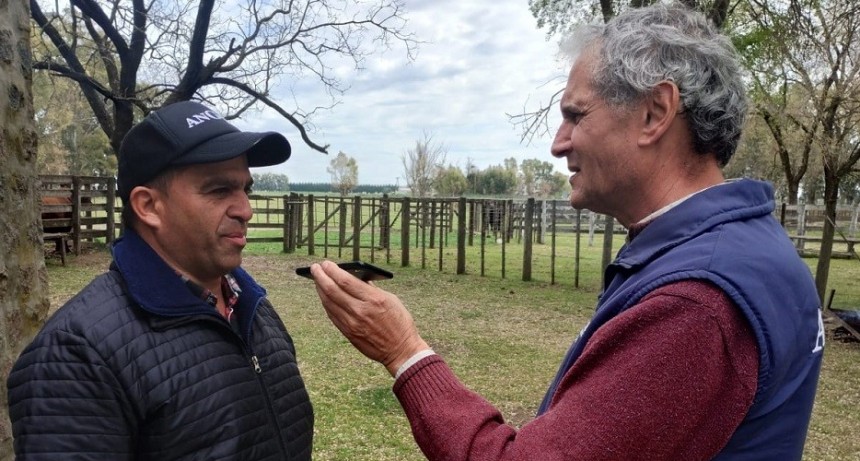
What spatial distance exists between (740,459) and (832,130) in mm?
10073

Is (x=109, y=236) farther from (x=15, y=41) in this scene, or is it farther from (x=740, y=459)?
(x=740, y=459)

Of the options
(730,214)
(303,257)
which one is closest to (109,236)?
(303,257)

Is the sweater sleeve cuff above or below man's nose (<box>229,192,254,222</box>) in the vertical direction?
below

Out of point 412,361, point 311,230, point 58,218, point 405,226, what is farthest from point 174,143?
point 311,230

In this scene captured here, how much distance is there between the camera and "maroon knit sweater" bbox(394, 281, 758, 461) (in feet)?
3.30

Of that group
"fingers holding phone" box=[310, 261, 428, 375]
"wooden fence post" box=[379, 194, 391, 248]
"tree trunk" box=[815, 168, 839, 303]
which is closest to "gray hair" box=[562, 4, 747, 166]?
"fingers holding phone" box=[310, 261, 428, 375]

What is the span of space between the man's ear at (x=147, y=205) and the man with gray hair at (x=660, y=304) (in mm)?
539

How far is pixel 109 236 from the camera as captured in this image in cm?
1609

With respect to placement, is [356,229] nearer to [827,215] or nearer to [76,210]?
[76,210]

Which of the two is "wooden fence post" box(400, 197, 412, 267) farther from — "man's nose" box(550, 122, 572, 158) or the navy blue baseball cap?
"man's nose" box(550, 122, 572, 158)

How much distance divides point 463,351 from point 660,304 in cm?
678

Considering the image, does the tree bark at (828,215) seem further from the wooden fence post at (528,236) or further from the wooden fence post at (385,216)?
the wooden fence post at (385,216)

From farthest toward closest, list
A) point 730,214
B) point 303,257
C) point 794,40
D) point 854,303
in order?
point 303,257
point 854,303
point 794,40
point 730,214

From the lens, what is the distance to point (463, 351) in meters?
7.66
